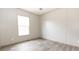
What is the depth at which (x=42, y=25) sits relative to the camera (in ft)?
10.9

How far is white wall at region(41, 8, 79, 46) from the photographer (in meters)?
3.12

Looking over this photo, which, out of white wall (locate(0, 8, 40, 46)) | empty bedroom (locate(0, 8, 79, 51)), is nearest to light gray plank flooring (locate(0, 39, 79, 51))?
empty bedroom (locate(0, 8, 79, 51))

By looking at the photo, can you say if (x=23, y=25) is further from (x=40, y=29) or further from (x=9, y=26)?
(x=40, y=29)

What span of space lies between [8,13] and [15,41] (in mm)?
1043

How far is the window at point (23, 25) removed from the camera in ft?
9.40

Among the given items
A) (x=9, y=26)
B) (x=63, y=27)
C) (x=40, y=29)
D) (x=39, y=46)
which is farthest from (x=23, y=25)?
(x=63, y=27)

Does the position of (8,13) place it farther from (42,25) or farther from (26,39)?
(42,25)

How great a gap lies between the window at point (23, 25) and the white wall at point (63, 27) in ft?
2.19

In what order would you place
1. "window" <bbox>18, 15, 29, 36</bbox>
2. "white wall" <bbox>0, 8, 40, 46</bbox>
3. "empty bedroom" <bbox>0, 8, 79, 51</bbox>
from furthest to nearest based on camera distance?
1. "window" <bbox>18, 15, 29, 36</bbox>
2. "empty bedroom" <bbox>0, 8, 79, 51</bbox>
3. "white wall" <bbox>0, 8, 40, 46</bbox>

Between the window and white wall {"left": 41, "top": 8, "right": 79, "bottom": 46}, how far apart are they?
668 mm

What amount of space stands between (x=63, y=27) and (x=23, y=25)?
1683 millimetres

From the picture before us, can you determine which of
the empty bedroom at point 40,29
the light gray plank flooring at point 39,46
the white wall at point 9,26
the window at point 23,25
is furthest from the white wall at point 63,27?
A: the white wall at point 9,26

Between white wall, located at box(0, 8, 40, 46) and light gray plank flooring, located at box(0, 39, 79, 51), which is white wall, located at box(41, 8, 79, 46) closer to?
light gray plank flooring, located at box(0, 39, 79, 51)

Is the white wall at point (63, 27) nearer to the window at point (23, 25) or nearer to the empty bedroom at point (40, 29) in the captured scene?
the empty bedroom at point (40, 29)
